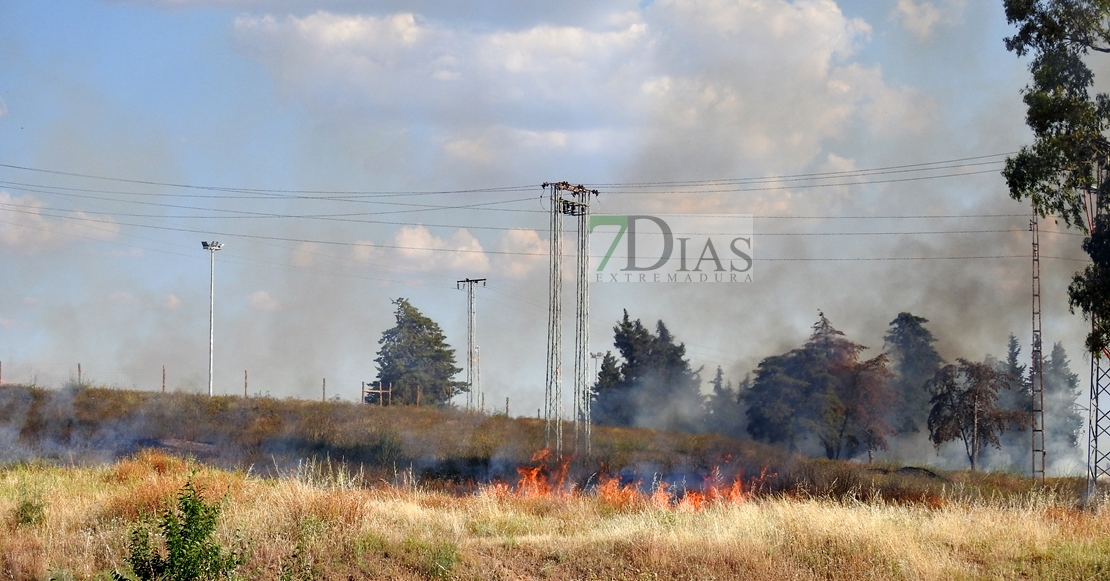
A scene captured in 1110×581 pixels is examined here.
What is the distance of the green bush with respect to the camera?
1182cm

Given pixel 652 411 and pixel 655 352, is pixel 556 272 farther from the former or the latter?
pixel 655 352

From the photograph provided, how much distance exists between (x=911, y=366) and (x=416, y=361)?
125ft

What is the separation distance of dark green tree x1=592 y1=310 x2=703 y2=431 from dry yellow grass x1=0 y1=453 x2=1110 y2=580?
4487 centimetres

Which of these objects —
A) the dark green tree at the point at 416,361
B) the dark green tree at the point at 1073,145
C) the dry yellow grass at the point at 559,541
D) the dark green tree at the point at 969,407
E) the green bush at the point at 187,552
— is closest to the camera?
the green bush at the point at 187,552

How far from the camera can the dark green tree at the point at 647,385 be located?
65438 millimetres

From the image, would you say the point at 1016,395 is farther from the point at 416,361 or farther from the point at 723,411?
the point at 416,361

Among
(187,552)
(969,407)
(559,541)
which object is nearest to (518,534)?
(559,541)

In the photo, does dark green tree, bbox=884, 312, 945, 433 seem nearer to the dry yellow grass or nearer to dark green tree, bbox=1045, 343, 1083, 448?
dark green tree, bbox=1045, 343, 1083, 448

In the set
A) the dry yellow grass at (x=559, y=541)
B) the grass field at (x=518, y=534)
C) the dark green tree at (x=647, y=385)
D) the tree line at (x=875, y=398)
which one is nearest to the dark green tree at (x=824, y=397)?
the tree line at (x=875, y=398)

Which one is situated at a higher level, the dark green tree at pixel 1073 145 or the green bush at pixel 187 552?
the dark green tree at pixel 1073 145

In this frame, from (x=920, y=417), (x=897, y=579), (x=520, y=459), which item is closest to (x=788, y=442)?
(x=920, y=417)

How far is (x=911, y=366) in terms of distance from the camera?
54750 mm

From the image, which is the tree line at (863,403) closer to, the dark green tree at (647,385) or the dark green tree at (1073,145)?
the dark green tree at (647,385)

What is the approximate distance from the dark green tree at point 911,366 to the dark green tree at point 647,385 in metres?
13.0
